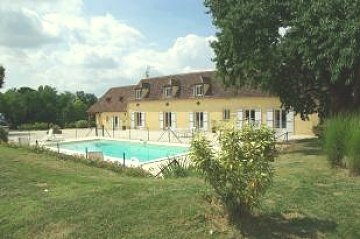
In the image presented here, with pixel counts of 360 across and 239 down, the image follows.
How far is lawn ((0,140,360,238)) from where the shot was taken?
23.3 ft

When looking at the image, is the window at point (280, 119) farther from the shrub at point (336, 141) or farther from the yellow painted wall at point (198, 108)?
the shrub at point (336, 141)

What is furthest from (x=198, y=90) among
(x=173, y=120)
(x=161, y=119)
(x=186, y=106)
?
(x=161, y=119)

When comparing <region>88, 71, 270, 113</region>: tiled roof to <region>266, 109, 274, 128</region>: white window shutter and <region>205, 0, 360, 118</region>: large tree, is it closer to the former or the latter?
<region>266, 109, 274, 128</region>: white window shutter

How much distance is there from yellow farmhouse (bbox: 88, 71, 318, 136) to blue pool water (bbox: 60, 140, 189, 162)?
578 cm

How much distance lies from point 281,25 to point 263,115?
18.9 metres

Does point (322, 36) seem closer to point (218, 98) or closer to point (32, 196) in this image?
point (32, 196)

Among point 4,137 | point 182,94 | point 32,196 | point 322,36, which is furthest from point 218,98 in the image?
point 32,196

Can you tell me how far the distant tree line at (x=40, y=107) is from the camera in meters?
59.2

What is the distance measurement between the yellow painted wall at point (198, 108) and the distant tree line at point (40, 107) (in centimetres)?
870

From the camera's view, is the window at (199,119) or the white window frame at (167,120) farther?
the white window frame at (167,120)

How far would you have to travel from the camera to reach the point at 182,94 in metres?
46.5

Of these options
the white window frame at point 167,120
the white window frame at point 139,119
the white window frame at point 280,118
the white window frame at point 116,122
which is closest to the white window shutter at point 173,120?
the white window frame at point 167,120

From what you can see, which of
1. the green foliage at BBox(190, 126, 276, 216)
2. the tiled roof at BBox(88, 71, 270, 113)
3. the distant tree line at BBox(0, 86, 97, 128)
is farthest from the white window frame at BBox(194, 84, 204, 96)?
the green foliage at BBox(190, 126, 276, 216)

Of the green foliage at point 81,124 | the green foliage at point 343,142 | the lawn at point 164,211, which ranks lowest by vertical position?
the lawn at point 164,211
